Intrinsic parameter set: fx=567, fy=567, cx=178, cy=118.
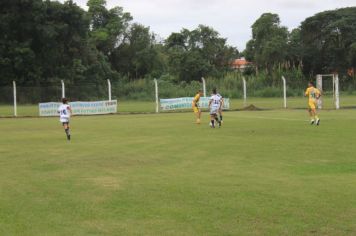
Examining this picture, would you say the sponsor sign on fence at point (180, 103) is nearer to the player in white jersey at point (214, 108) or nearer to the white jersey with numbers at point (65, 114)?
the player in white jersey at point (214, 108)

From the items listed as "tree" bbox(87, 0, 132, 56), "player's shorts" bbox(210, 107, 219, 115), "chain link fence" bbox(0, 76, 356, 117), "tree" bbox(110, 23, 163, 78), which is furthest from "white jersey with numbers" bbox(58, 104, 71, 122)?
"tree" bbox(110, 23, 163, 78)

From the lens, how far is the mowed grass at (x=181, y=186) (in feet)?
22.7

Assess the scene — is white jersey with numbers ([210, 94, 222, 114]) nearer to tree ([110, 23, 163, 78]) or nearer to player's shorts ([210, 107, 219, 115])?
player's shorts ([210, 107, 219, 115])

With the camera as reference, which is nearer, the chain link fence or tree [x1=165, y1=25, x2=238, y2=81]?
the chain link fence

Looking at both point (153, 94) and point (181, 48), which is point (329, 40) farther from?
point (153, 94)

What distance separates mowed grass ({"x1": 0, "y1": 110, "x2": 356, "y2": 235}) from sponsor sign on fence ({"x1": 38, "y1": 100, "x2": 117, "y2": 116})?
16.2m

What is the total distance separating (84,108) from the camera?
109ft

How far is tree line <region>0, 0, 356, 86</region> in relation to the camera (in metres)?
54.4

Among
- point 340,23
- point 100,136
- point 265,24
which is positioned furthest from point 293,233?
point 265,24

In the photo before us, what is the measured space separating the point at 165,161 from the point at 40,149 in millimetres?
4463

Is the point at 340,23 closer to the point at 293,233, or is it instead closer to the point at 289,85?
the point at 289,85

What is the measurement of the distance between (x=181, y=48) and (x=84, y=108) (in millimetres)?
53466

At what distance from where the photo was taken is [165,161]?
12.4 m

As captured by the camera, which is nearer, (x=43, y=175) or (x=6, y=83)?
(x=43, y=175)
